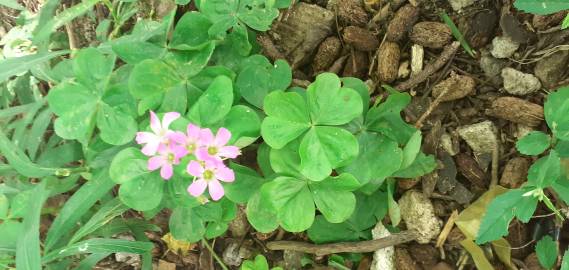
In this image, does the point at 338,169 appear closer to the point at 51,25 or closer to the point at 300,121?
the point at 300,121

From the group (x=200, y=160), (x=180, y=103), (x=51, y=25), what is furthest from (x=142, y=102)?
(x=51, y=25)

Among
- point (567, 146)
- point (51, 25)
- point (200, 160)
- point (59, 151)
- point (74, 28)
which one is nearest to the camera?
point (200, 160)

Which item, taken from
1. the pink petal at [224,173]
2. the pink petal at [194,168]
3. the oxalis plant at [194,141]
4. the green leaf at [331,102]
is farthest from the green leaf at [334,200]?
the pink petal at [194,168]

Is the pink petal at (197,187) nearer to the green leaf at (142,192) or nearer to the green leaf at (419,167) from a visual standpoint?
the green leaf at (142,192)

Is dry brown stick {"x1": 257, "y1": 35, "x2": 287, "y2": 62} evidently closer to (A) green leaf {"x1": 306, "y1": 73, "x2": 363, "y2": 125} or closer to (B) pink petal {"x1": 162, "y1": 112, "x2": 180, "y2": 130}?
(A) green leaf {"x1": 306, "y1": 73, "x2": 363, "y2": 125}

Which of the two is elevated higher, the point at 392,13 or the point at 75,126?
the point at 392,13

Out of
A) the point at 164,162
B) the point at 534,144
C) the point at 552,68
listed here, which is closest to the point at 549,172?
the point at 534,144

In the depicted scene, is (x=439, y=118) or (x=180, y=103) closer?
(x=180, y=103)
